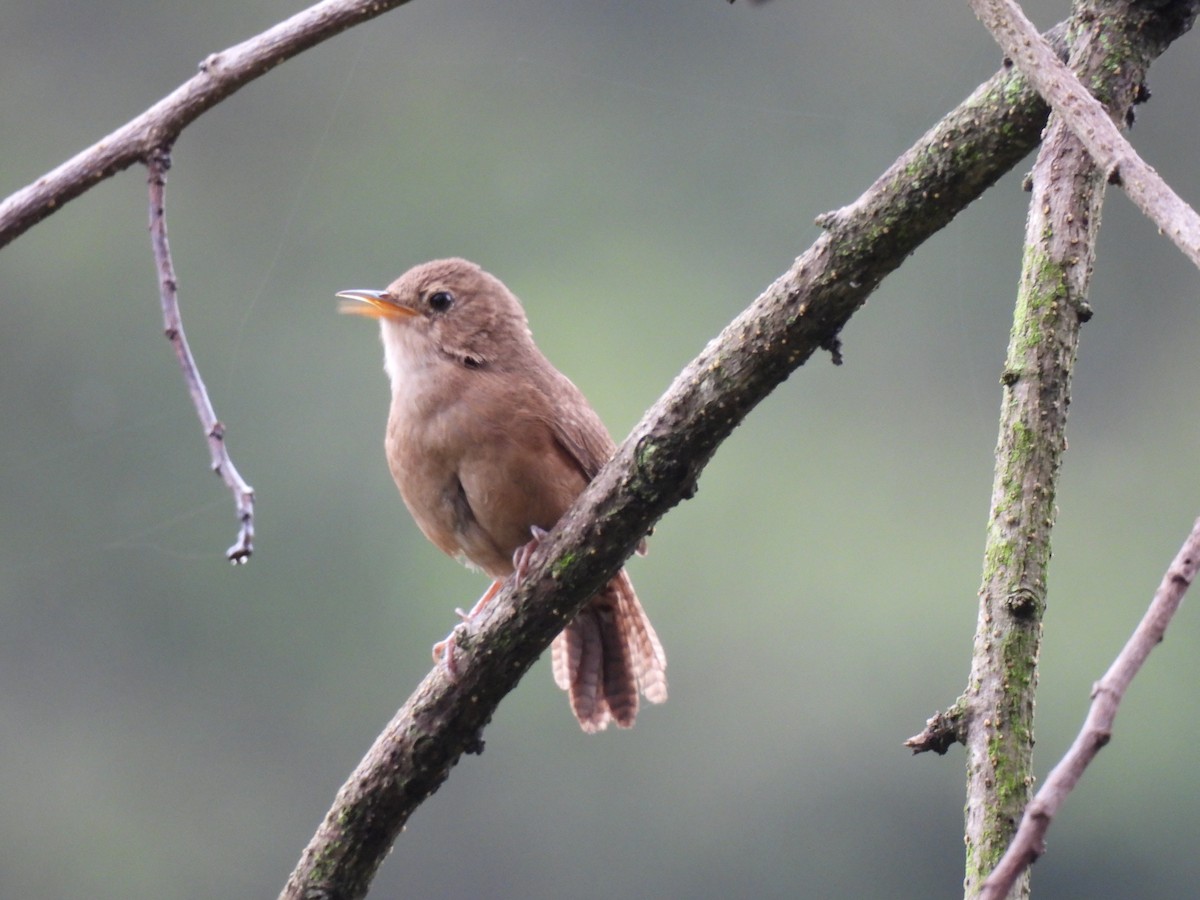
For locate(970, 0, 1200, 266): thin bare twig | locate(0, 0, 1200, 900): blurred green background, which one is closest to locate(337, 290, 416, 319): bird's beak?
locate(970, 0, 1200, 266): thin bare twig

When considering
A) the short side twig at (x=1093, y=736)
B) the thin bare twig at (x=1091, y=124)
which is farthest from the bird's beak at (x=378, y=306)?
the short side twig at (x=1093, y=736)

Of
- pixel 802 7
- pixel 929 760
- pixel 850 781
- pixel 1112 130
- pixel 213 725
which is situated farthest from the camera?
pixel 802 7

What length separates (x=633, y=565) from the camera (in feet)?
62.5

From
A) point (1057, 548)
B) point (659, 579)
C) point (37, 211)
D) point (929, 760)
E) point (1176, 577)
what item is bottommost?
point (1176, 577)

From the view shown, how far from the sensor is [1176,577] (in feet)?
5.21

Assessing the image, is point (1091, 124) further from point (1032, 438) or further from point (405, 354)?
point (405, 354)

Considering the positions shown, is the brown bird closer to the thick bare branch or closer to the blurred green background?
the thick bare branch

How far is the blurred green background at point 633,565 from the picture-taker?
18.9m

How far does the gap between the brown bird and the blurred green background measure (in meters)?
11.5

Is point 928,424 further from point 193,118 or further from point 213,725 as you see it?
point 193,118

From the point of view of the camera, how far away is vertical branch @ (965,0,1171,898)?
254 cm

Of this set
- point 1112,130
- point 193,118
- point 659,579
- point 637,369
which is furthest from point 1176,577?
point 659,579

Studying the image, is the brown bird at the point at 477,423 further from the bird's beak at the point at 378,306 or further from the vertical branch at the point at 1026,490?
the vertical branch at the point at 1026,490

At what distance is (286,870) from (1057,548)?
395 inches
